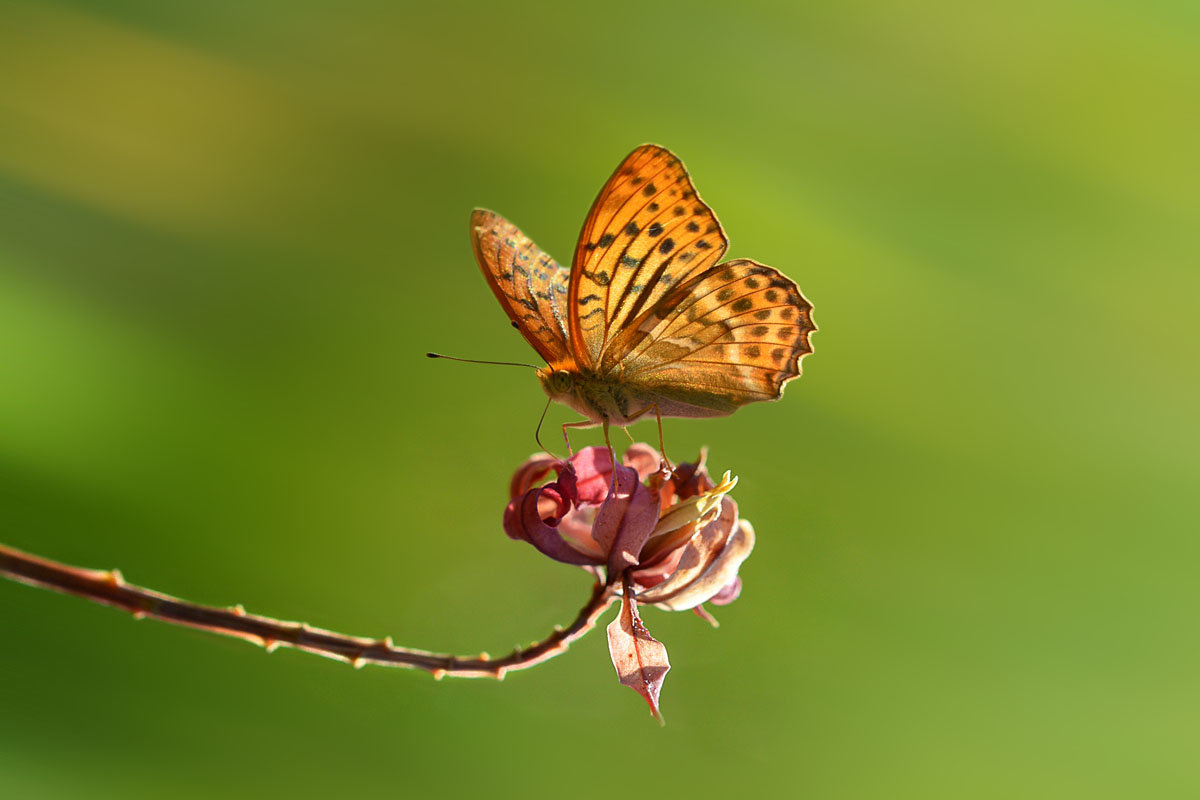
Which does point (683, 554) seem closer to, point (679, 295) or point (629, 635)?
point (629, 635)

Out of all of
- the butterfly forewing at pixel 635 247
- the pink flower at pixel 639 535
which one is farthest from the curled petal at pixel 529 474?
the butterfly forewing at pixel 635 247

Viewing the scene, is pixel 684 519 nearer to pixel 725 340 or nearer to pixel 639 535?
pixel 639 535

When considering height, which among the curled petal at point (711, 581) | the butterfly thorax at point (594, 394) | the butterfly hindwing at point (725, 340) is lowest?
the curled petal at point (711, 581)

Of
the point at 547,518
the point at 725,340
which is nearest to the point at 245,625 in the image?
the point at 547,518

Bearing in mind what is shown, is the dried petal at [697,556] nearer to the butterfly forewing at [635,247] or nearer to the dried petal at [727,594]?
the dried petal at [727,594]

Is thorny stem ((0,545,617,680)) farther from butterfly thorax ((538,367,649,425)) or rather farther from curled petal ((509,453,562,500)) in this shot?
butterfly thorax ((538,367,649,425))

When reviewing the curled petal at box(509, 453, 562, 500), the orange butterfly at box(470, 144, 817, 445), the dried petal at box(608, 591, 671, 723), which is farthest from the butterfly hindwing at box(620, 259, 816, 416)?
the dried petal at box(608, 591, 671, 723)

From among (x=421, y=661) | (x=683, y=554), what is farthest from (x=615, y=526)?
(x=421, y=661)
